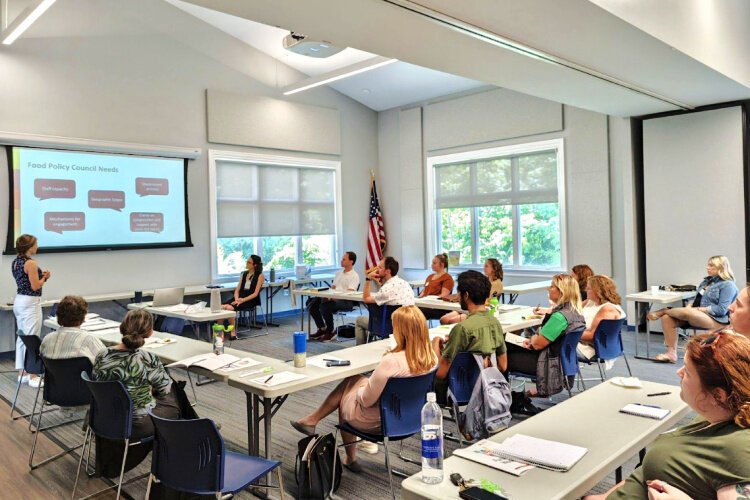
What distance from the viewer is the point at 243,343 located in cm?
738

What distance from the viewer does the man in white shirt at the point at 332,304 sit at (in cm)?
743

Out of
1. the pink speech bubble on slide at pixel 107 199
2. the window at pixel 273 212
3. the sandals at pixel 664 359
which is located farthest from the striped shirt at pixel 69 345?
the sandals at pixel 664 359

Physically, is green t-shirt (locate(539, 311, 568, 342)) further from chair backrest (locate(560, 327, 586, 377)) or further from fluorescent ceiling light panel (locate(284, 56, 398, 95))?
fluorescent ceiling light panel (locate(284, 56, 398, 95))

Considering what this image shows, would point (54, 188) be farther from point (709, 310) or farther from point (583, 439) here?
point (709, 310)

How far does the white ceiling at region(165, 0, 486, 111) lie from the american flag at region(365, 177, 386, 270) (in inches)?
73.9

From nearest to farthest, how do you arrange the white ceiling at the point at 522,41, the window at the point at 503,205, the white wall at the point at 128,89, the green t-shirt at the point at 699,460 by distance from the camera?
the green t-shirt at the point at 699,460
the white ceiling at the point at 522,41
the white wall at the point at 128,89
the window at the point at 503,205

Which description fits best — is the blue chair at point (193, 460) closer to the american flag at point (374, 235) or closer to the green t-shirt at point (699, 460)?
the green t-shirt at point (699, 460)

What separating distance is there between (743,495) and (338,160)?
30.8 ft

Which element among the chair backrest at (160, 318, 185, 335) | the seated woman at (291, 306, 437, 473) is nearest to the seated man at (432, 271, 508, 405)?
the seated woman at (291, 306, 437, 473)

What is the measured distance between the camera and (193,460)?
87.4 inches

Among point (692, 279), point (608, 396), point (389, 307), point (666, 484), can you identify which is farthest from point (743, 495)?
point (692, 279)

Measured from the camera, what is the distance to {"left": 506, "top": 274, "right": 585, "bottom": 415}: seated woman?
389 centimetres

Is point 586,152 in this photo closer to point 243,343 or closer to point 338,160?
point 338,160

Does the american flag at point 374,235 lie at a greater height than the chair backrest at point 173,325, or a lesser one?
greater
